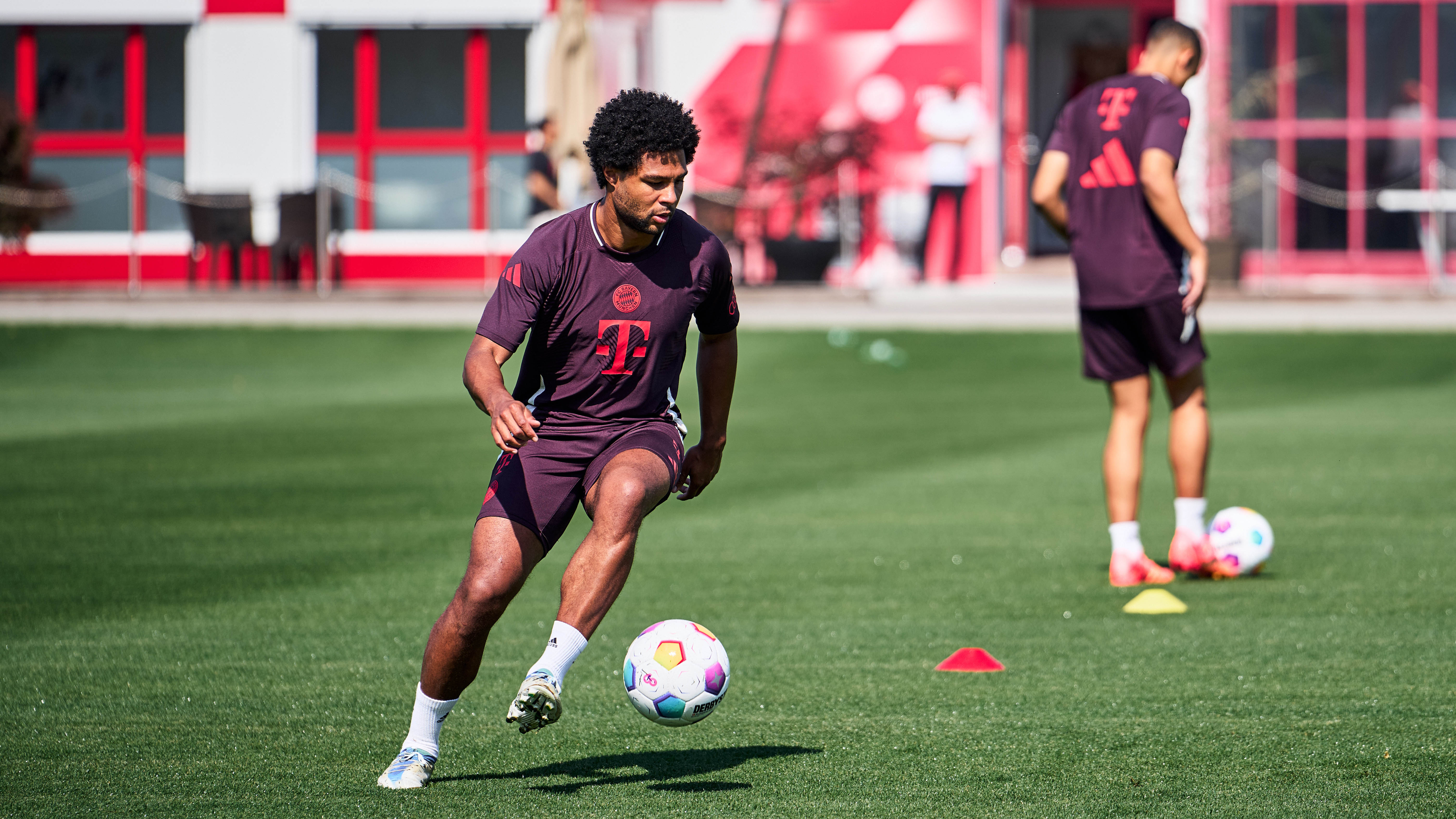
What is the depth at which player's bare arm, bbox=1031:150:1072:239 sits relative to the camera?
26.6ft

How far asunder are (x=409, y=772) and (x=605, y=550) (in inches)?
29.2

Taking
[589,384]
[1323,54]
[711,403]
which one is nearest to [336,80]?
[1323,54]

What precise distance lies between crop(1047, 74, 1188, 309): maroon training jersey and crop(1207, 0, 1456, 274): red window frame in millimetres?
18875

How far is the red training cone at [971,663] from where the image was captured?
6082 millimetres

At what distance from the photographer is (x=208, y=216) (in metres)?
25.2

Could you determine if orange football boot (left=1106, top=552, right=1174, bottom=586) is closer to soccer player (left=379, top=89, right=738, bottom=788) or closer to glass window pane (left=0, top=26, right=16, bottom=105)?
soccer player (left=379, top=89, right=738, bottom=788)

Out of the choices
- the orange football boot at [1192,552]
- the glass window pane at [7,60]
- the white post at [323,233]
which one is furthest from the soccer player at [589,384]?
the glass window pane at [7,60]

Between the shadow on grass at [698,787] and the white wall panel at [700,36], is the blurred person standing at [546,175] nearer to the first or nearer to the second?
the white wall panel at [700,36]

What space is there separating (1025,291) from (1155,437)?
410 inches

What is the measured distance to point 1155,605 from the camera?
282 inches

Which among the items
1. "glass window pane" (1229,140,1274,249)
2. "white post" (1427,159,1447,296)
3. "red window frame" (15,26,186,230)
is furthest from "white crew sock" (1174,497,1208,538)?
"red window frame" (15,26,186,230)

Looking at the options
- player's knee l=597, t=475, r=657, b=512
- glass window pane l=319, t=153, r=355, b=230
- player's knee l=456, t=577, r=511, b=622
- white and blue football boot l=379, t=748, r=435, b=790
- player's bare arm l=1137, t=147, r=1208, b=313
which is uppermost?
glass window pane l=319, t=153, r=355, b=230

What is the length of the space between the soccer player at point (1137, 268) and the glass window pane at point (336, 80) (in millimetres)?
22121

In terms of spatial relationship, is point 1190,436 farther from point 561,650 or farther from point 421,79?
point 421,79
